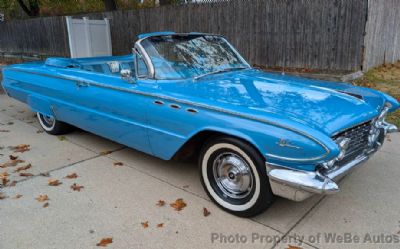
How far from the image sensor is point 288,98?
10.5 ft

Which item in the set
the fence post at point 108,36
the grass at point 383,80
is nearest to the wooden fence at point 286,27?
the grass at point 383,80

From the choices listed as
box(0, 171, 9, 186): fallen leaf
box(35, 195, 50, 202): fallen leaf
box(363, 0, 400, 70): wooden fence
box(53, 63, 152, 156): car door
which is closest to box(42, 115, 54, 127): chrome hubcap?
box(53, 63, 152, 156): car door

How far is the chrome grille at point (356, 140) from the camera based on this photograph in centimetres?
297

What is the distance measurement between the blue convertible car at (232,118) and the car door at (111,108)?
0.04ft

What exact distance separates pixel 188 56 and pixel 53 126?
2.80m

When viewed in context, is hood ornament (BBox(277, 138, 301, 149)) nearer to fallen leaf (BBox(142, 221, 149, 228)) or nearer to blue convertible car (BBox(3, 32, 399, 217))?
blue convertible car (BBox(3, 32, 399, 217))

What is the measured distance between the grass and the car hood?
4.20m

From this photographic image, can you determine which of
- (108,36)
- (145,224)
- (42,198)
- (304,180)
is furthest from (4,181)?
(108,36)

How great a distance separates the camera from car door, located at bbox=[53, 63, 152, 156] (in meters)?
3.82

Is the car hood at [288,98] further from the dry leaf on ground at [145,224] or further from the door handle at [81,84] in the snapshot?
the door handle at [81,84]

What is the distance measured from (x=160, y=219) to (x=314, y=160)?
149 centimetres

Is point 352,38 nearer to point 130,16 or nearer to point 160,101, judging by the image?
point 160,101

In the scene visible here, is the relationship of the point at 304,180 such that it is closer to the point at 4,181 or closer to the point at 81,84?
the point at 81,84

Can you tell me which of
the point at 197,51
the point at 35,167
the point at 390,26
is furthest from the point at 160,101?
the point at 390,26
